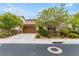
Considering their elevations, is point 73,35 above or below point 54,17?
below

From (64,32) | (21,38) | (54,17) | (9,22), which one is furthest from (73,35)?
(9,22)

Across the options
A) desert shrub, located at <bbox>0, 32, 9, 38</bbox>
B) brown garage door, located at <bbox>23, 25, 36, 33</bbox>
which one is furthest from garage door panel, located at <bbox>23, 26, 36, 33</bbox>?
desert shrub, located at <bbox>0, 32, 9, 38</bbox>

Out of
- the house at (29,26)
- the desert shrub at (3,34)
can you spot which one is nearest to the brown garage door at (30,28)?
the house at (29,26)

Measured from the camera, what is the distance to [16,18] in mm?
3029

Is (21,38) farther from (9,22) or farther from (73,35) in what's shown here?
(73,35)

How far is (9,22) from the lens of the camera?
120 inches

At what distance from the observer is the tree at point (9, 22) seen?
302cm

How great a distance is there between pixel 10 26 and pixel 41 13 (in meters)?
0.48

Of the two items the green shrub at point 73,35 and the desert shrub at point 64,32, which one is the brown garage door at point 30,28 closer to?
the desert shrub at point 64,32

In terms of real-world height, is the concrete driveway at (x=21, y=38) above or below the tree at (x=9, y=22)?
below

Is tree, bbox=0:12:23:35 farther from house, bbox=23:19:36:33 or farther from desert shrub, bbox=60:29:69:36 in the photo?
desert shrub, bbox=60:29:69:36

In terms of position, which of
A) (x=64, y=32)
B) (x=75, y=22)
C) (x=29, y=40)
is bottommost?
(x=29, y=40)

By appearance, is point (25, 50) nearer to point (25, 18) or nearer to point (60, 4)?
point (25, 18)

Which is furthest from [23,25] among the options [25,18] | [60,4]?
[60,4]
